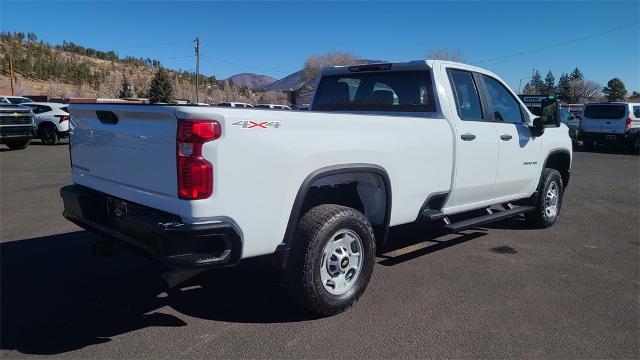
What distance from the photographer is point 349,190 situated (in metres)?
4.42

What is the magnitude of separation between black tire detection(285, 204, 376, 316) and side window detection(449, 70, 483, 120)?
1950 millimetres

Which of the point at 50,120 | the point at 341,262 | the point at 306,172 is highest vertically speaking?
the point at 306,172

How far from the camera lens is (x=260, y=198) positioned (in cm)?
330

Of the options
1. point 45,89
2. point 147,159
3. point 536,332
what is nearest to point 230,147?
point 147,159

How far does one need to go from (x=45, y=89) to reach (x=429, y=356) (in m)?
68.5

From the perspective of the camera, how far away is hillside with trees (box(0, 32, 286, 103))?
6144 centimetres

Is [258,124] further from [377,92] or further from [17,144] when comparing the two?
[17,144]

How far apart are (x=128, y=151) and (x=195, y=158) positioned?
812 mm

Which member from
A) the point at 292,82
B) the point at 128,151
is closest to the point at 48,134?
the point at 128,151

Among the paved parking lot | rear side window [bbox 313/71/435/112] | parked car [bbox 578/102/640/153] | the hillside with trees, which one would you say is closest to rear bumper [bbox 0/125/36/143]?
the paved parking lot

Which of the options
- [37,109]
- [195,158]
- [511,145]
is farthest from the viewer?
[37,109]

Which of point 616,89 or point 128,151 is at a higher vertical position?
point 616,89

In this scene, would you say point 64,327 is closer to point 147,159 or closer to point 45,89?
point 147,159

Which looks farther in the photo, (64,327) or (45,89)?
(45,89)
